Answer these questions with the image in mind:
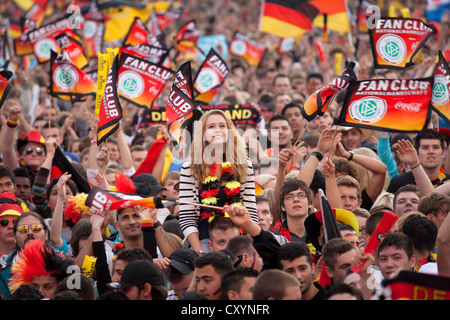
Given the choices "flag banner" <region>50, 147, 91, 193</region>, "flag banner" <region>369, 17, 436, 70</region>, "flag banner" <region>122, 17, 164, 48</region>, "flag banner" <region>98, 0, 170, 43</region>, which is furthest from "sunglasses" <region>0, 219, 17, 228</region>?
"flag banner" <region>98, 0, 170, 43</region>

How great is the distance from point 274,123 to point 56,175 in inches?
121

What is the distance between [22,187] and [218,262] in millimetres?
4645

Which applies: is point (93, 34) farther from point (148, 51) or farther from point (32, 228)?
point (32, 228)

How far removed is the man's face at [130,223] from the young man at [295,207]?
1.33 m

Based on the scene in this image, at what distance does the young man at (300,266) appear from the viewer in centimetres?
524

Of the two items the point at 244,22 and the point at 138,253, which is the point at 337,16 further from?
the point at 244,22

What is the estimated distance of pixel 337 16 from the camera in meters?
14.2

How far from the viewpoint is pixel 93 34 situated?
52.8 feet

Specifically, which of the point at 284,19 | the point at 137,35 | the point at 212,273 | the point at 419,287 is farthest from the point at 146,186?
the point at 284,19

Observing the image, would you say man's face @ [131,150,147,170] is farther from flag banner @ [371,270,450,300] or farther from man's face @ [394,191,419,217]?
flag banner @ [371,270,450,300]

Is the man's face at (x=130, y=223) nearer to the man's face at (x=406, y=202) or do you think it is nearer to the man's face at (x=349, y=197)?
the man's face at (x=349, y=197)

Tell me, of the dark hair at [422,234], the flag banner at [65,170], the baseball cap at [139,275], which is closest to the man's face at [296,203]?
the dark hair at [422,234]

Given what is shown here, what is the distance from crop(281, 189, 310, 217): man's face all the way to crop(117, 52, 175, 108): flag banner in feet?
14.2

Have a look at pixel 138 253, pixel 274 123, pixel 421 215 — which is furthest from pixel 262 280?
pixel 274 123
